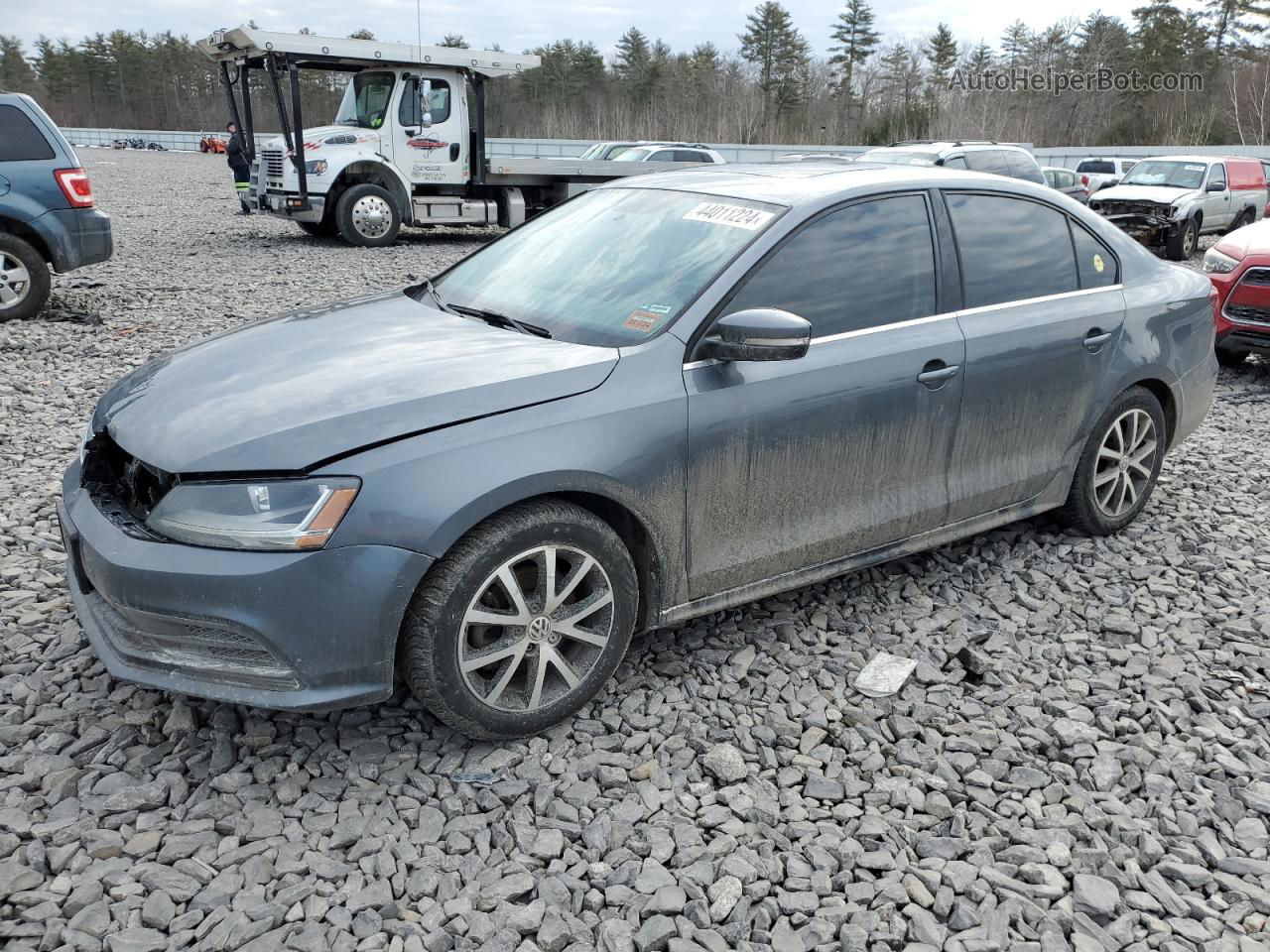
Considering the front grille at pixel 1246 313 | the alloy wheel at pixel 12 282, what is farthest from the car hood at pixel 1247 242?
the alloy wheel at pixel 12 282

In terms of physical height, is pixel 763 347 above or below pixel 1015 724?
above

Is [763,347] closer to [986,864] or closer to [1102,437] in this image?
[986,864]

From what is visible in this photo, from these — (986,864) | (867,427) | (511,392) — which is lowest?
(986,864)

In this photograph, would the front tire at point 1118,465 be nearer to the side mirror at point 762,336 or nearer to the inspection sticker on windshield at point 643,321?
the side mirror at point 762,336

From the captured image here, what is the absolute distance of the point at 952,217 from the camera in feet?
12.5

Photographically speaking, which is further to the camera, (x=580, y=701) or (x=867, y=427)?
(x=867, y=427)

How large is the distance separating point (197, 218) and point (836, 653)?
1824 cm

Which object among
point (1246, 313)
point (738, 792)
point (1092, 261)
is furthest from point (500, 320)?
point (1246, 313)

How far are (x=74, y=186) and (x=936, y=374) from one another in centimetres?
821

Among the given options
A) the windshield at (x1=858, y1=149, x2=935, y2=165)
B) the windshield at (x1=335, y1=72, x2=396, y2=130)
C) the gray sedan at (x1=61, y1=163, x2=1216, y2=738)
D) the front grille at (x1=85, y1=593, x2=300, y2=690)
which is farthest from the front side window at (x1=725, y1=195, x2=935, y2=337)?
the windshield at (x1=335, y1=72, x2=396, y2=130)

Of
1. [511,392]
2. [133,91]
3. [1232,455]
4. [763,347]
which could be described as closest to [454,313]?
[511,392]

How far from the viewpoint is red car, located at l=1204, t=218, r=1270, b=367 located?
770cm

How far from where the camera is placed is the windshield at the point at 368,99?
48.1 ft

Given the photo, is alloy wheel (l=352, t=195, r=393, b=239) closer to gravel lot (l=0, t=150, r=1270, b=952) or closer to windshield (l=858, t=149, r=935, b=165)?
windshield (l=858, t=149, r=935, b=165)
